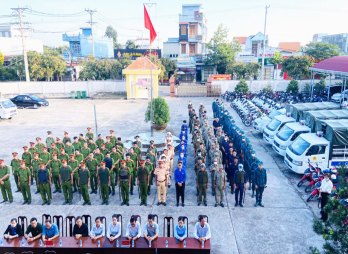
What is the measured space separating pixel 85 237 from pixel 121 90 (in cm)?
2914

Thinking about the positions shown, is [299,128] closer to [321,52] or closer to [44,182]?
[44,182]

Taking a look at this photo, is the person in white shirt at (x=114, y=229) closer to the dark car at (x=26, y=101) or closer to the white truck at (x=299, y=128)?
the white truck at (x=299, y=128)

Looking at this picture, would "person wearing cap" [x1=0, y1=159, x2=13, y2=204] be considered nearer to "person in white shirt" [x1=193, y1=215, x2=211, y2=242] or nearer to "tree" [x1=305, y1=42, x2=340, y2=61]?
"person in white shirt" [x1=193, y1=215, x2=211, y2=242]

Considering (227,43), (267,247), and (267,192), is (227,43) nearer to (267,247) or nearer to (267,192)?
(267,192)

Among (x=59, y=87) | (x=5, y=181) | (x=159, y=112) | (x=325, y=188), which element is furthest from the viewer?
(x=59, y=87)

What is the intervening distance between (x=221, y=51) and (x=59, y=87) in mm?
21072

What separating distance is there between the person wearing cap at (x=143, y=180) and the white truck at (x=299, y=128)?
659 cm

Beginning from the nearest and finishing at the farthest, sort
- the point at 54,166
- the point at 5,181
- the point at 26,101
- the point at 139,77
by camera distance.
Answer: the point at 5,181 → the point at 54,166 → the point at 26,101 → the point at 139,77

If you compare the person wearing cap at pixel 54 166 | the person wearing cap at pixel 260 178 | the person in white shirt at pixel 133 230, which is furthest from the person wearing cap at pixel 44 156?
the person wearing cap at pixel 260 178

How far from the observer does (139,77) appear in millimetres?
28734

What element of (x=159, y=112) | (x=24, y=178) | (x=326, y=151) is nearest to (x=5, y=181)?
(x=24, y=178)

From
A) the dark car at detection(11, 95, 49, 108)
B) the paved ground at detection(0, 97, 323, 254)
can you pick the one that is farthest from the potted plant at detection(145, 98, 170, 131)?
the dark car at detection(11, 95, 49, 108)

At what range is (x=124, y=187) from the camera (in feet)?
27.8

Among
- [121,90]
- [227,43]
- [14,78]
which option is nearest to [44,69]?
[14,78]
